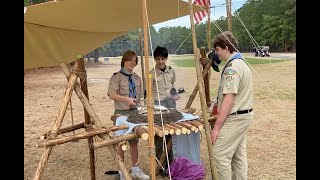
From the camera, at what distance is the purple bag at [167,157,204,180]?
430 centimetres

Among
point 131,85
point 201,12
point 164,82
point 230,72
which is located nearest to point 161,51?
point 164,82

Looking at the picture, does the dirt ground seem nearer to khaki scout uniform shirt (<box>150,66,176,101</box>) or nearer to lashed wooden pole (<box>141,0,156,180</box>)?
khaki scout uniform shirt (<box>150,66,176,101</box>)

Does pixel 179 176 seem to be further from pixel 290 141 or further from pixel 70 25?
pixel 290 141

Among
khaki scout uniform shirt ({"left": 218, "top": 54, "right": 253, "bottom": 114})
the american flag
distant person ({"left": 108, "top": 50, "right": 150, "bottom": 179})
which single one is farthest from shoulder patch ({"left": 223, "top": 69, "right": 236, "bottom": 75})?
the american flag

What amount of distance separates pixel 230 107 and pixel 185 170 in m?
1.56

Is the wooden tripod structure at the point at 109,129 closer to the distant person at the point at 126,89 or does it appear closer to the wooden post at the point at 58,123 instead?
the wooden post at the point at 58,123

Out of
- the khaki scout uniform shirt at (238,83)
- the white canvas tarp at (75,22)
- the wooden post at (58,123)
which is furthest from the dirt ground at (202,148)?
the wooden post at (58,123)

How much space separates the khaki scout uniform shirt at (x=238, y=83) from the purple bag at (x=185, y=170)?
55.1 inches

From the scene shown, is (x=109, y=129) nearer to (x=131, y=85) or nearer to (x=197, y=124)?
(x=197, y=124)

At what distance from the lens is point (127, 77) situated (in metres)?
4.20

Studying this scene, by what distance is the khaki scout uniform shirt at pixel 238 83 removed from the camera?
9.96 feet

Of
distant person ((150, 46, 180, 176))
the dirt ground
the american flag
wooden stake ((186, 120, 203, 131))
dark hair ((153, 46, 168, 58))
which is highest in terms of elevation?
the american flag
